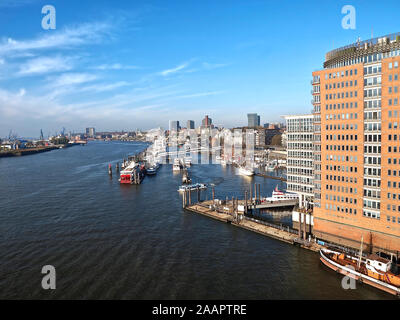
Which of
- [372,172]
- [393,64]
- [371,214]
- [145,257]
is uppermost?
[393,64]

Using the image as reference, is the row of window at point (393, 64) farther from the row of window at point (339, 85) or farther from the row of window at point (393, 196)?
the row of window at point (393, 196)

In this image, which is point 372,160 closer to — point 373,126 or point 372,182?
point 372,182

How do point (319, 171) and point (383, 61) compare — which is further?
point (319, 171)

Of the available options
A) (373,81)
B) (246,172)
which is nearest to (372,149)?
(373,81)

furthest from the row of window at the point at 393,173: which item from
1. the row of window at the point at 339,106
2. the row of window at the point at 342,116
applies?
the row of window at the point at 339,106

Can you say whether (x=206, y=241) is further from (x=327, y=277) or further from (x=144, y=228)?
(x=327, y=277)
